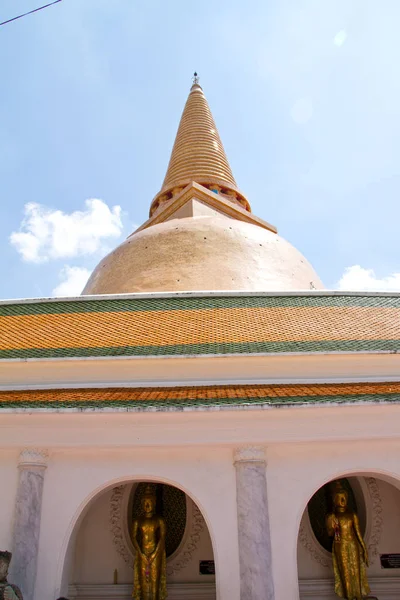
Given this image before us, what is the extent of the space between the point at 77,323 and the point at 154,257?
477 cm

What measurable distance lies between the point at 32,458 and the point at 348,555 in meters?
3.97

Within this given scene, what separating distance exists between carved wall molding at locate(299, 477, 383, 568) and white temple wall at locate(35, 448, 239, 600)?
1583 millimetres

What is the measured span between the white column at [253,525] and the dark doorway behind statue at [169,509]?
5.48ft

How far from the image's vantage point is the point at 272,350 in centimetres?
820

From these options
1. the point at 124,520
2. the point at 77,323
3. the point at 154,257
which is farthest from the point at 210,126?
the point at 124,520

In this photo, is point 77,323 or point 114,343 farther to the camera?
point 77,323

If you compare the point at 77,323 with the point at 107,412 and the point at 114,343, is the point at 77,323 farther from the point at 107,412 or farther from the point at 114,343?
the point at 107,412

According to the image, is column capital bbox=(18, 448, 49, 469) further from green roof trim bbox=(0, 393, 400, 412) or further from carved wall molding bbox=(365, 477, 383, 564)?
carved wall molding bbox=(365, 477, 383, 564)

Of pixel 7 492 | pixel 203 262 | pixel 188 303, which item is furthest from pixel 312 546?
pixel 203 262

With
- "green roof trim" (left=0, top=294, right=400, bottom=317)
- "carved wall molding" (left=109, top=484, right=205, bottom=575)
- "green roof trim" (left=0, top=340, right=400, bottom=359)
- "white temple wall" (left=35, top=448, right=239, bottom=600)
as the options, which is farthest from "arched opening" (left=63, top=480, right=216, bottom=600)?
"green roof trim" (left=0, top=294, right=400, bottom=317)

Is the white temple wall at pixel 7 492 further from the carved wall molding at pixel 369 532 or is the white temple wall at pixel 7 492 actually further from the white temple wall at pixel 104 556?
the carved wall molding at pixel 369 532

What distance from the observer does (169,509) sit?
777 centimetres

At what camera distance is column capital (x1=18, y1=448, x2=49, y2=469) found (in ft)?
21.3

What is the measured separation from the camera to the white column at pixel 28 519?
6094 mm
